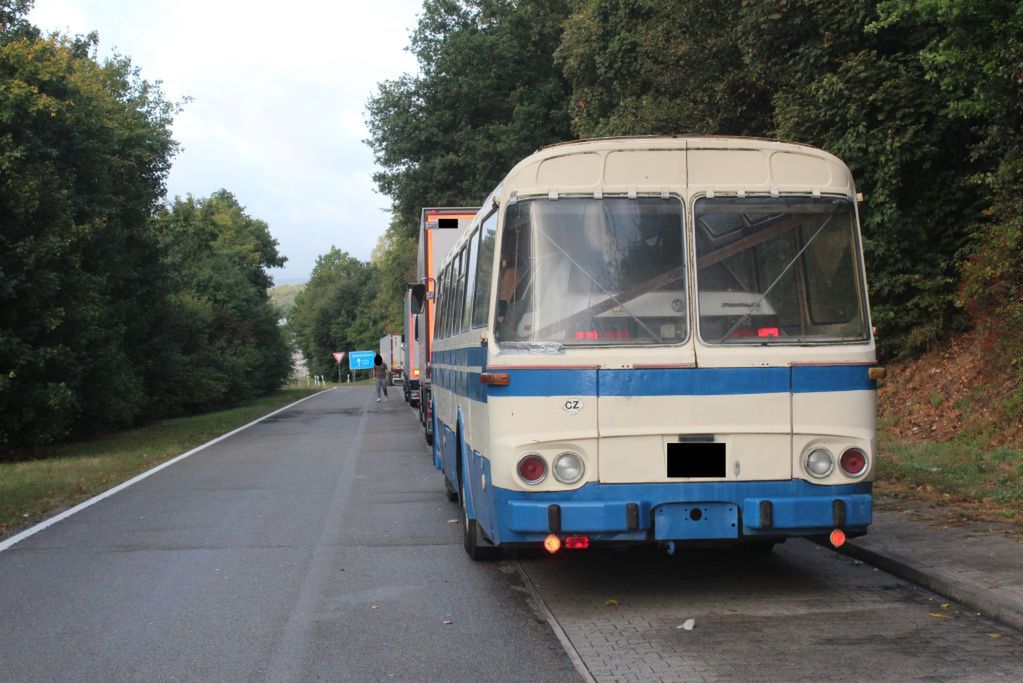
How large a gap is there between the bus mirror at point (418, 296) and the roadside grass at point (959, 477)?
26.1ft

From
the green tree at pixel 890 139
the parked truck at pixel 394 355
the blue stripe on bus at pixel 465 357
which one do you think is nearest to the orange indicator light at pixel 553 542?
the blue stripe on bus at pixel 465 357

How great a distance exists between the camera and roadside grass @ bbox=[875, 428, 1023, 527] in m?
10.8

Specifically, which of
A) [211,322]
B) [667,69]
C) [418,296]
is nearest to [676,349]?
[418,296]

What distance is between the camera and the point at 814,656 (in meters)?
6.16

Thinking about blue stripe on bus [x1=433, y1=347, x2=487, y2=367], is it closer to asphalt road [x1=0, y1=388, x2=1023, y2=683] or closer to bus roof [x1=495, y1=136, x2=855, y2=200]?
bus roof [x1=495, y1=136, x2=855, y2=200]

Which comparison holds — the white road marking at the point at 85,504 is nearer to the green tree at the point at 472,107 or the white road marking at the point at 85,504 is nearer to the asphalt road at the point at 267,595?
the asphalt road at the point at 267,595

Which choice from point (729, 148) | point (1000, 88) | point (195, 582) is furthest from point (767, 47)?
point (195, 582)

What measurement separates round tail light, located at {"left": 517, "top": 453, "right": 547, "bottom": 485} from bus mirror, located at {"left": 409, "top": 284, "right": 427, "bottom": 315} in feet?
41.7

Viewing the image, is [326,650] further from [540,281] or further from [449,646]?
[540,281]

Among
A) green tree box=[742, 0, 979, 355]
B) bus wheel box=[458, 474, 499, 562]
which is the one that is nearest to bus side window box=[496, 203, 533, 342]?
bus wheel box=[458, 474, 499, 562]

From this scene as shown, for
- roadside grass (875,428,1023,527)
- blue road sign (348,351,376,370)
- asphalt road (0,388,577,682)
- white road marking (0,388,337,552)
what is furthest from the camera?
blue road sign (348,351,376,370)

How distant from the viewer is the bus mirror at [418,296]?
19875 millimetres

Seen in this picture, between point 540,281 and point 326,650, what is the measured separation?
8.36 ft

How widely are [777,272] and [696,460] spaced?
4.36 ft
